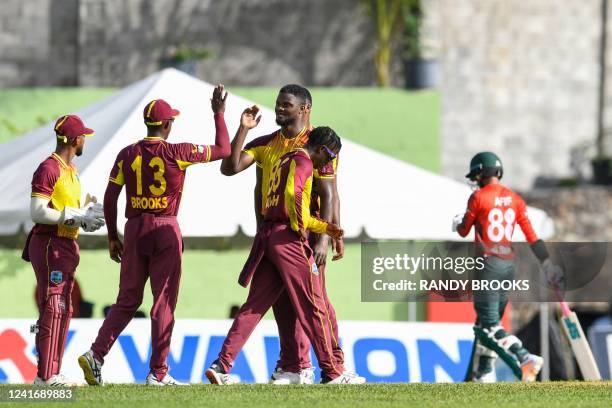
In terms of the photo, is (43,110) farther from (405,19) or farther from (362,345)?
(362,345)

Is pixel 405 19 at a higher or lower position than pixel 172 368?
higher

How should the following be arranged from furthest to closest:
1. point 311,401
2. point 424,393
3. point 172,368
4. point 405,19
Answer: point 405,19, point 172,368, point 424,393, point 311,401

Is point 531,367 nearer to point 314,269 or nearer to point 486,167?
point 486,167

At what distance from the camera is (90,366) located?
10508 millimetres

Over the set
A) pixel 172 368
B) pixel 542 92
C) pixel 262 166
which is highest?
pixel 542 92

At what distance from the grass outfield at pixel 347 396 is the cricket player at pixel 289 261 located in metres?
0.32

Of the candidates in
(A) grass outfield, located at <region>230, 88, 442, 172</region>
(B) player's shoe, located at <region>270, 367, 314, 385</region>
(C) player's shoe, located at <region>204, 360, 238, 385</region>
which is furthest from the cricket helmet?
(A) grass outfield, located at <region>230, 88, 442, 172</region>

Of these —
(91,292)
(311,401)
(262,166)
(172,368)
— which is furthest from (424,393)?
(91,292)

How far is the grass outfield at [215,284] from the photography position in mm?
21781

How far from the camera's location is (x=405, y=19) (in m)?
24.0

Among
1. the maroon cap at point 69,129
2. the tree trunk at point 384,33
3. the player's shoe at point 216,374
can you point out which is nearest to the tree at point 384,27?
the tree trunk at point 384,33

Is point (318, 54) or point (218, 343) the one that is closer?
point (218, 343)

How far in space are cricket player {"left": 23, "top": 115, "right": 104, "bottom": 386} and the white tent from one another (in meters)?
2.85

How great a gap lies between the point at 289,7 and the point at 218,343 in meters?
11.0
